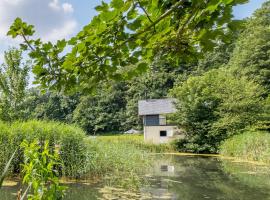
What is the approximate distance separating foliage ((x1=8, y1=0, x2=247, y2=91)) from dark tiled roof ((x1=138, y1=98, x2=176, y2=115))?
27472 millimetres

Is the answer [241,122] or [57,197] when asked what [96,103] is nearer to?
[241,122]

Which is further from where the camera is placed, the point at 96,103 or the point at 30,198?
the point at 96,103

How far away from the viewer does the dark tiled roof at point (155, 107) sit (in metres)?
29.5

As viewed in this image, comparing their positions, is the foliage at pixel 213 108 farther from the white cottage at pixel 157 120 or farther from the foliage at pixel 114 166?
the foliage at pixel 114 166

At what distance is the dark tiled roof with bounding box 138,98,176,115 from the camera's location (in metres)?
29.5

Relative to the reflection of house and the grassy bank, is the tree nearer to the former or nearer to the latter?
the grassy bank

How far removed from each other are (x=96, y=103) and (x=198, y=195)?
39.5 metres

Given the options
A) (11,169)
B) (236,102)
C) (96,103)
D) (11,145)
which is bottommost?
(11,169)

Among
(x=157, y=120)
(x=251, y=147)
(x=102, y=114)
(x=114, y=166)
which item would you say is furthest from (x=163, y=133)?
(x=114, y=166)

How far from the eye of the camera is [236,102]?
20.5 meters

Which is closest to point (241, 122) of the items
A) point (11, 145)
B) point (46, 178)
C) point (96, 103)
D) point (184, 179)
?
point (184, 179)

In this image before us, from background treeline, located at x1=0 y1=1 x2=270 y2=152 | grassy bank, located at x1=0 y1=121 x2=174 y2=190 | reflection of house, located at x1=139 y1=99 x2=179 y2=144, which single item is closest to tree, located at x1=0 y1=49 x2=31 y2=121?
background treeline, located at x1=0 y1=1 x2=270 y2=152

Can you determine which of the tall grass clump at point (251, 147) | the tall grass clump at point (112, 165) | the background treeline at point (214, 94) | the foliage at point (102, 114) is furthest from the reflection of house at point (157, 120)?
the tall grass clump at point (112, 165)

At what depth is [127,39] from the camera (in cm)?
156
